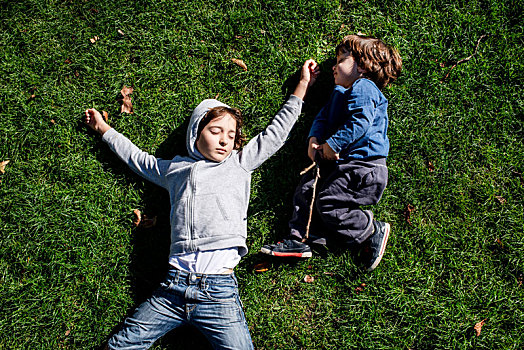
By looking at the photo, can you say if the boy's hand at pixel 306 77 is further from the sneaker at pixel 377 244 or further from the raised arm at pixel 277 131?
the sneaker at pixel 377 244

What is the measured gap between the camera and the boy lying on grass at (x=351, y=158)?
145 inches

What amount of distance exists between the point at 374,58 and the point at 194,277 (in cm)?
289

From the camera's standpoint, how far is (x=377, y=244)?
403 centimetres

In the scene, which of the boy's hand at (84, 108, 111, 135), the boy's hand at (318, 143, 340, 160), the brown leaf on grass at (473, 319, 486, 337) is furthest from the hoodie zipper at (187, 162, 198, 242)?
the brown leaf on grass at (473, 319, 486, 337)

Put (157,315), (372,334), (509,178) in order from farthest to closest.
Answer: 1. (509,178)
2. (372,334)
3. (157,315)

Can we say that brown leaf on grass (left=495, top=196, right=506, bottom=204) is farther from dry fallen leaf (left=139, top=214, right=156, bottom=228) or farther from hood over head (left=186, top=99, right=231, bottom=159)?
dry fallen leaf (left=139, top=214, right=156, bottom=228)

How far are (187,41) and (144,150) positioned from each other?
140 cm

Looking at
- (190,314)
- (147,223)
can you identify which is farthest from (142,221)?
(190,314)

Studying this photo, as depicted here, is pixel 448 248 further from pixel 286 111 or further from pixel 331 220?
pixel 286 111

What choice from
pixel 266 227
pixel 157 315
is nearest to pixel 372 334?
pixel 266 227

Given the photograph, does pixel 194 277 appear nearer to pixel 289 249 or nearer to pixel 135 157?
pixel 289 249

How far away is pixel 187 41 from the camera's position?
4406mm

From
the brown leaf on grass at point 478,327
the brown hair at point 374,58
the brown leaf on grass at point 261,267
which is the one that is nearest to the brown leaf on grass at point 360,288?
the brown leaf on grass at point 261,267

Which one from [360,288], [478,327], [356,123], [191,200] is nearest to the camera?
[356,123]
